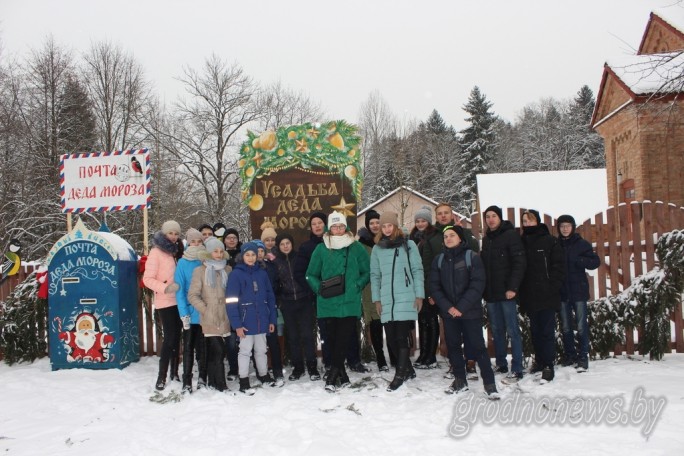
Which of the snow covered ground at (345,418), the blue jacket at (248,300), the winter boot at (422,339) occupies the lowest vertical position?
the snow covered ground at (345,418)

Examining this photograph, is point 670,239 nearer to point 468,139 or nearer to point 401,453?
point 401,453

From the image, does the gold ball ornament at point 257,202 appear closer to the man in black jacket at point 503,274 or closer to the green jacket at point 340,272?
the green jacket at point 340,272

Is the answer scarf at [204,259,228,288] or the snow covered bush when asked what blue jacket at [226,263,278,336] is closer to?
scarf at [204,259,228,288]

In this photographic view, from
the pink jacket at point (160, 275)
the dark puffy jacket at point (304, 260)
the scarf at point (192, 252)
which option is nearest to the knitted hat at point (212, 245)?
the scarf at point (192, 252)

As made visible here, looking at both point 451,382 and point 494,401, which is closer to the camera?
point 494,401

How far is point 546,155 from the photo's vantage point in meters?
48.0

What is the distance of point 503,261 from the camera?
542 centimetres

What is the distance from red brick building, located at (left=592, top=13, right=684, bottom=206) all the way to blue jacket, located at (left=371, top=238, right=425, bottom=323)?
1302cm

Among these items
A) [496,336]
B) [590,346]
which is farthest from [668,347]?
[496,336]

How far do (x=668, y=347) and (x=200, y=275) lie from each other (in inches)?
230

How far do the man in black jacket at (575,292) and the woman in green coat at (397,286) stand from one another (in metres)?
1.80

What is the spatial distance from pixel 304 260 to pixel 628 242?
430 centimetres

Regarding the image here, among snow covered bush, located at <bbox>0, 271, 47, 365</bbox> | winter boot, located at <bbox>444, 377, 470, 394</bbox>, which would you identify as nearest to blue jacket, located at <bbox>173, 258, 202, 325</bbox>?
winter boot, located at <bbox>444, 377, 470, 394</bbox>

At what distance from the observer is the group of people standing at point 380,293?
17.2 ft
